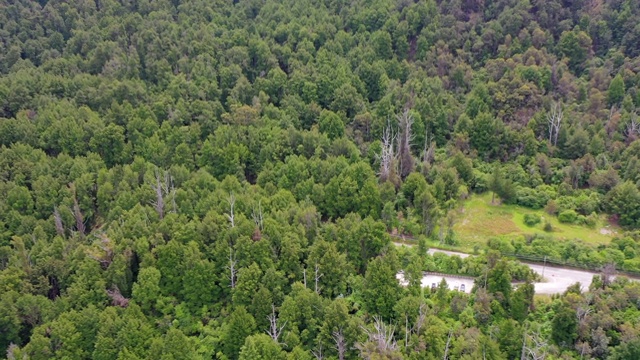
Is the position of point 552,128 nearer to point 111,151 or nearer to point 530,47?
point 530,47

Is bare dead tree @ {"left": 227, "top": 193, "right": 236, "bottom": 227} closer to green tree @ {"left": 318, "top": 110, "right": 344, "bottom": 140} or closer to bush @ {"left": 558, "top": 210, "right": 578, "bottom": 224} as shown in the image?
green tree @ {"left": 318, "top": 110, "right": 344, "bottom": 140}

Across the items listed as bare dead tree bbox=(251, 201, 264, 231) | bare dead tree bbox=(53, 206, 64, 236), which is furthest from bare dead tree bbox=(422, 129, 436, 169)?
bare dead tree bbox=(53, 206, 64, 236)

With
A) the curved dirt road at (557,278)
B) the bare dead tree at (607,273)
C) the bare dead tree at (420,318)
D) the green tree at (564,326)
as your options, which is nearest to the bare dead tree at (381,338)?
the bare dead tree at (420,318)

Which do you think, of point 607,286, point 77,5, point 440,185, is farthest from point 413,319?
point 77,5

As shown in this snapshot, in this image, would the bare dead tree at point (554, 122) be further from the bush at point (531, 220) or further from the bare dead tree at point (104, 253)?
the bare dead tree at point (104, 253)

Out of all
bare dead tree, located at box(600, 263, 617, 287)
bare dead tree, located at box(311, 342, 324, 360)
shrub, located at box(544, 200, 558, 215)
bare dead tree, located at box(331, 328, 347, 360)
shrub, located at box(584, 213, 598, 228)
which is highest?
shrub, located at box(544, 200, 558, 215)
